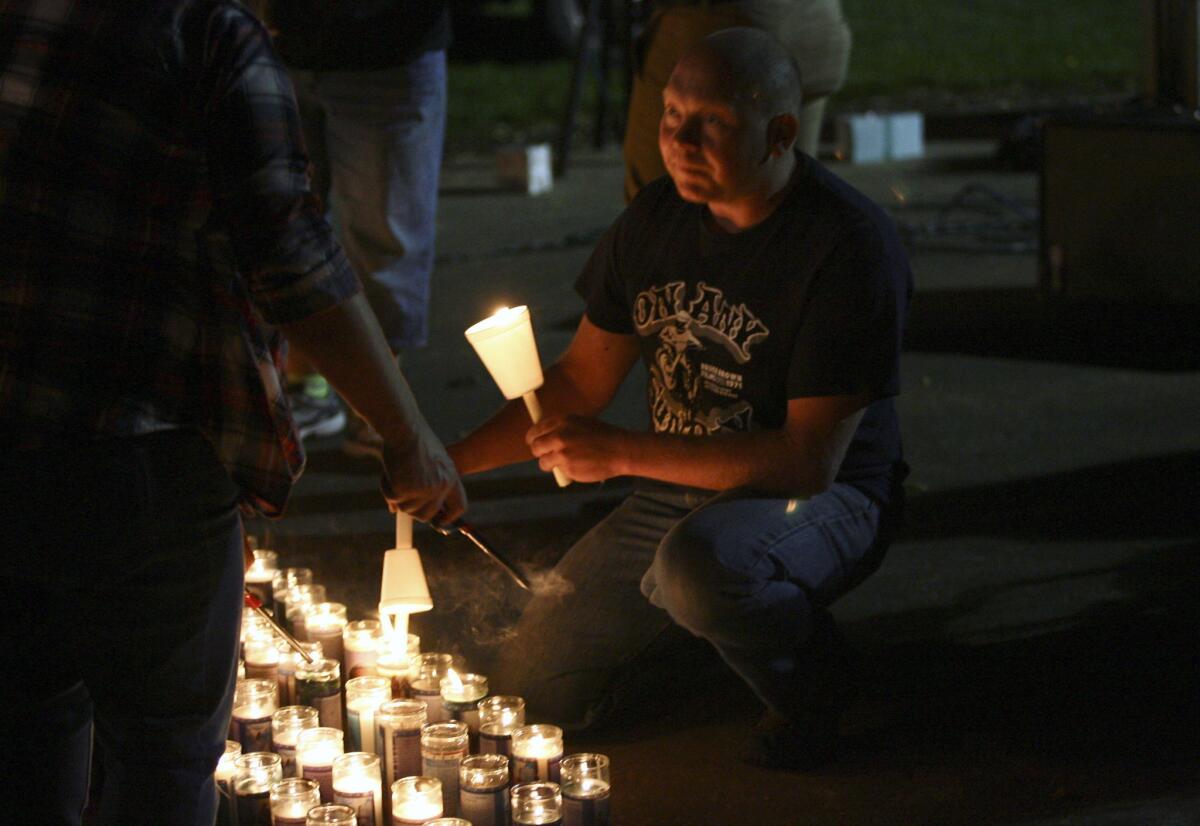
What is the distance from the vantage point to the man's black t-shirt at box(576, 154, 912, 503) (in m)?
2.92

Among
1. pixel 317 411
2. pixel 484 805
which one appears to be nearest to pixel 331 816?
pixel 484 805

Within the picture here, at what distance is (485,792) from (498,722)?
25cm

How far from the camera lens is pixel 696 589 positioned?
9.48 ft

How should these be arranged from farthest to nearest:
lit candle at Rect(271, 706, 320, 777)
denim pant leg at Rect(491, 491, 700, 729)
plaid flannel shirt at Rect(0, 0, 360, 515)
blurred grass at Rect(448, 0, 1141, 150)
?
1. blurred grass at Rect(448, 0, 1141, 150)
2. denim pant leg at Rect(491, 491, 700, 729)
3. lit candle at Rect(271, 706, 320, 777)
4. plaid flannel shirt at Rect(0, 0, 360, 515)

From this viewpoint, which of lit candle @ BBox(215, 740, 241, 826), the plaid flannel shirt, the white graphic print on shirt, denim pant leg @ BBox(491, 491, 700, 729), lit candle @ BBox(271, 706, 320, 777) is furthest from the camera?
denim pant leg @ BBox(491, 491, 700, 729)

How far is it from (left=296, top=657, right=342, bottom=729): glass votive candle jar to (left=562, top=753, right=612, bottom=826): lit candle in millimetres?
574

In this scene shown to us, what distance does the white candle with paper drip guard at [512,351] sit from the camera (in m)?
2.81

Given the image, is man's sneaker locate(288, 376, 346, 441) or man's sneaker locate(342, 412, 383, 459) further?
man's sneaker locate(288, 376, 346, 441)

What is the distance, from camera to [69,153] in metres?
1.85

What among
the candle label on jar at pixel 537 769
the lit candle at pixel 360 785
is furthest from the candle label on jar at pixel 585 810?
the lit candle at pixel 360 785

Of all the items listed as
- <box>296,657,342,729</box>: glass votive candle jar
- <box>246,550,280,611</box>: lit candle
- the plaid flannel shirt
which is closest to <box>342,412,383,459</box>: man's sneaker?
<box>246,550,280,611</box>: lit candle

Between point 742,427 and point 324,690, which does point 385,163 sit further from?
point 324,690

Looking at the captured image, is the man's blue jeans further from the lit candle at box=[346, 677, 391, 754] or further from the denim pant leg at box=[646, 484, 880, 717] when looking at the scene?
the lit candle at box=[346, 677, 391, 754]

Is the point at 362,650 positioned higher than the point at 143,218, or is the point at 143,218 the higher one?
the point at 143,218
